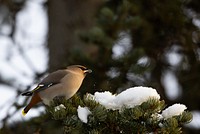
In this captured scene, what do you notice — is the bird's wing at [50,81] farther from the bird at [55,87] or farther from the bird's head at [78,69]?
→ the bird's head at [78,69]

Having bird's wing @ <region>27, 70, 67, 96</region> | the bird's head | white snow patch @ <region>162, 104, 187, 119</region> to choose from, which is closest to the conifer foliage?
white snow patch @ <region>162, 104, 187, 119</region>

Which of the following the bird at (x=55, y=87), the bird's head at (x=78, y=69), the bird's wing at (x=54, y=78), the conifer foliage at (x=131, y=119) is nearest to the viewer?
the conifer foliage at (x=131, y=119)

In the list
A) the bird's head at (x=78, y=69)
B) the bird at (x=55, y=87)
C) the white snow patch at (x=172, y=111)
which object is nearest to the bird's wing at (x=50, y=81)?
the bird at (x=55, y=87)

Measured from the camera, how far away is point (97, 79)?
16.1ft

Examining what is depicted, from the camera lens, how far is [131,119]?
2535mm

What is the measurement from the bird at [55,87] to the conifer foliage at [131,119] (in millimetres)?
1239

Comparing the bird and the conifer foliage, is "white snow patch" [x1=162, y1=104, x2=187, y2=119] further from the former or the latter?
the bird

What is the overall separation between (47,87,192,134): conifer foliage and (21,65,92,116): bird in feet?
4.06

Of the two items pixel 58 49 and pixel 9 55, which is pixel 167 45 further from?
pixel 9 55

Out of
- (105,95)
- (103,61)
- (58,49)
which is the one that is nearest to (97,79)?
(103,61)

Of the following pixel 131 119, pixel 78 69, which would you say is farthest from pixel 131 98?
pixel 78 69

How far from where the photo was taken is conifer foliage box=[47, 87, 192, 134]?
2510 millimetres

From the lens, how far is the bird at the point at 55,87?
401 cm

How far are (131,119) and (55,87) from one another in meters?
1.67
